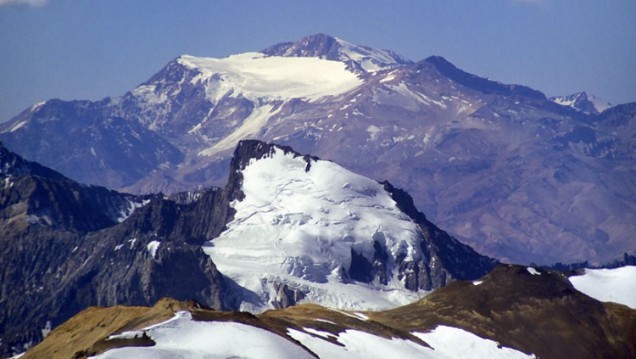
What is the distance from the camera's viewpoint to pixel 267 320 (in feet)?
633

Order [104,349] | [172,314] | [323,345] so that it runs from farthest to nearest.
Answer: [323,345], [172,314], [104,349]

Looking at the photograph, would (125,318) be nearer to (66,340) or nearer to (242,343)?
(66,340)

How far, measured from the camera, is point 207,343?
156500mm

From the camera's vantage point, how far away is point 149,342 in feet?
509

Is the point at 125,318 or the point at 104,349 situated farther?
the point at 125,318

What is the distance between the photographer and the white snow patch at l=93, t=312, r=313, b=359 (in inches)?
5920

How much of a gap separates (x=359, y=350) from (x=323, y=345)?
336 inches

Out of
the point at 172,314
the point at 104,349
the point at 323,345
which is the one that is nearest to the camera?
the point at 104,349

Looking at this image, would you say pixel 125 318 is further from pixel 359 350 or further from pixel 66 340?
pixel 359 350

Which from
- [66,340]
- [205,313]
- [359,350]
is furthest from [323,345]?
[66,340]

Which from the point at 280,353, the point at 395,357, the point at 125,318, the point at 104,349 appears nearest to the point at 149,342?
the point at 104,349

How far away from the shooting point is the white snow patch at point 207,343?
150 meters

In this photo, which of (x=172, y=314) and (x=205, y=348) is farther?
(x=172, y=314)

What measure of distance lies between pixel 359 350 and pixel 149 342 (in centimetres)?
4913
